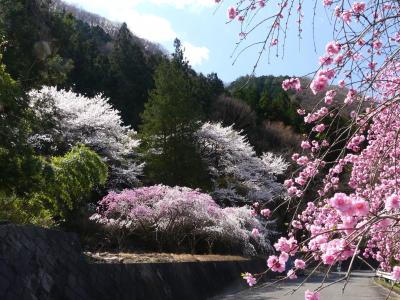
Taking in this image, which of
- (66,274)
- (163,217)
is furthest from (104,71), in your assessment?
(66,274)

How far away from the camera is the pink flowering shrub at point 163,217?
45.9 feet

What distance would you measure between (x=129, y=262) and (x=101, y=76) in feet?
72.8

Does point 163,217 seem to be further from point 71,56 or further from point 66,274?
point 71,56

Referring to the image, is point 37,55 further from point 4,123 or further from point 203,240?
point 203,240

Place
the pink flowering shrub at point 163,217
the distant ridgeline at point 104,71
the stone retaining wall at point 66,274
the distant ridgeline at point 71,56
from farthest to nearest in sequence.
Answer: the pink flowering shrub at point 163,217, the distant ridgeline at point 104,71, the distant ridgeline at point 71,56, the stone retaining wall at point 66,274

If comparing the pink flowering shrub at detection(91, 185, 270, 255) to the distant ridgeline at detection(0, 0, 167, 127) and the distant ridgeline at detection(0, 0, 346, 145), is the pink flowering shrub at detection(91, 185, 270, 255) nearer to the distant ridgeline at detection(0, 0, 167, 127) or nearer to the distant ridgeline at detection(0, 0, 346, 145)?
the distant ridgeline at detection(0, 0, 167, 127)

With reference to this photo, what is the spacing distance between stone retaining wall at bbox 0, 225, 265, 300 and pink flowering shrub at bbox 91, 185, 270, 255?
3.89 metres

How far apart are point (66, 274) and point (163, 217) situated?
791 centimetres

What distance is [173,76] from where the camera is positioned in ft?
86.7

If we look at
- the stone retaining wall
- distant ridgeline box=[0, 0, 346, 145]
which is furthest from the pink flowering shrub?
distant ridgeline box=[0, 0, 346, 145]

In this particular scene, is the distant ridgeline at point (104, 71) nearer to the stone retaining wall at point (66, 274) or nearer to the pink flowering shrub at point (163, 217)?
the stone retaining wall at point (66, 274)

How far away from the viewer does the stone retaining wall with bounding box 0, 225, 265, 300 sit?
18.6 ft

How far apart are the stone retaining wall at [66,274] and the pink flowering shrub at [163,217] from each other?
3.89 meters

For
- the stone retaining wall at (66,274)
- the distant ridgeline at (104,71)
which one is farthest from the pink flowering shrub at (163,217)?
the distant ridgeline at (104,71)
